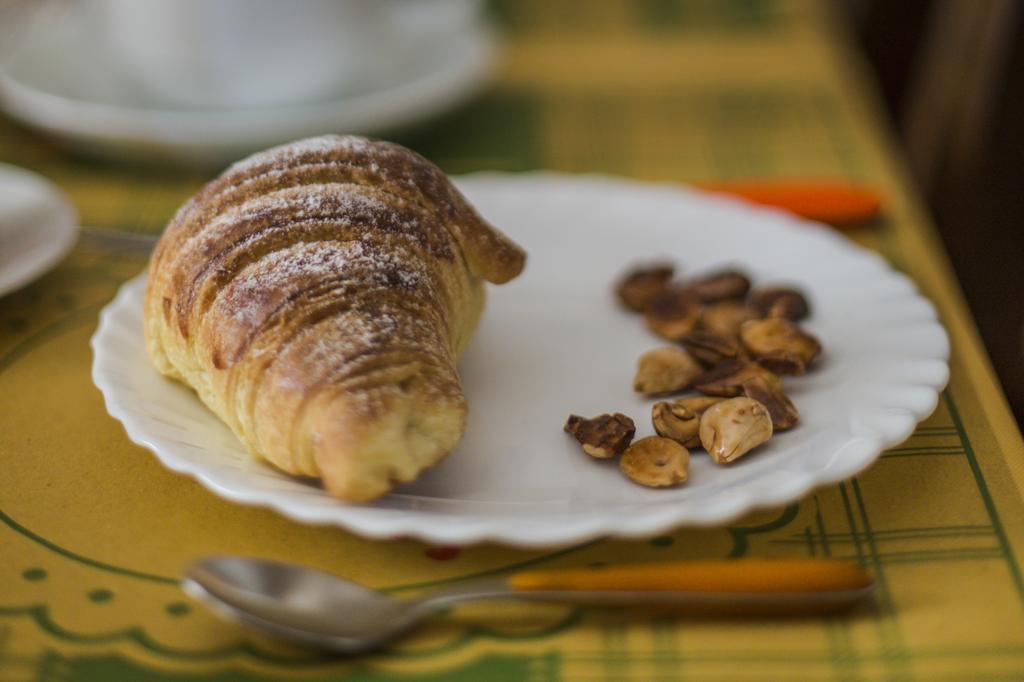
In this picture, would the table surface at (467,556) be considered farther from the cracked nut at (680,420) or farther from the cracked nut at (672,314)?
the cracked nut at (672,314)

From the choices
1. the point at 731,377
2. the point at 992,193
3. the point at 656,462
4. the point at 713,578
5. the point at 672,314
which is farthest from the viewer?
the point at 992,193

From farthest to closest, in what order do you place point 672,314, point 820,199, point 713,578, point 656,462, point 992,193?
point 992,193, point 820,199, point 672,314, point 656,462, point 713,578

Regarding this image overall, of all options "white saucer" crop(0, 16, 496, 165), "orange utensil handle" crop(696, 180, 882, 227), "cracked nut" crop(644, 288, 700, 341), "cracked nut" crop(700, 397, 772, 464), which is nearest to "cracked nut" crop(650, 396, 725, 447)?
"cracked nut" crop(700, 397, 772, 464)

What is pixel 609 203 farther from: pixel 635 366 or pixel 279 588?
pixel 279 588

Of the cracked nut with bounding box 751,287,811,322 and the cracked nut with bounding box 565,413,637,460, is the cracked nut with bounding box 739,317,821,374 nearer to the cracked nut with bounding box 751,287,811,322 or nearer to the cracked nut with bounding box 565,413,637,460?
the cracked nut with bounding box 751,287,811,322

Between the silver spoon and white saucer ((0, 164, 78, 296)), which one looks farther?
white saucer ((0, 164, 78, 296))

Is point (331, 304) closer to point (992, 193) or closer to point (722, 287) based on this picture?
point (722, 287)

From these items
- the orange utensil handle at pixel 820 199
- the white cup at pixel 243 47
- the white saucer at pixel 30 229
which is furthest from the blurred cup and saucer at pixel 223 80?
the orange utensil handle at pixel 820 199

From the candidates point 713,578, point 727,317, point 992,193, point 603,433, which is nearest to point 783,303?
point 727,317
